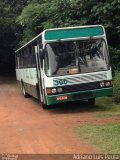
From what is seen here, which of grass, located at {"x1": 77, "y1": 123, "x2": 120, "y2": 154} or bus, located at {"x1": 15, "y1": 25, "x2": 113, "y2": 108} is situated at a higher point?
bus, located at {"x1": 15, "y1": 25, "x2": 113, "y2": 108}

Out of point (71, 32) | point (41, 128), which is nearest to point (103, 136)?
point (41, 128)

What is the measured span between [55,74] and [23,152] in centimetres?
610

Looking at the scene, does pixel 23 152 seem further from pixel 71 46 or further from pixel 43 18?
pixel 43 18

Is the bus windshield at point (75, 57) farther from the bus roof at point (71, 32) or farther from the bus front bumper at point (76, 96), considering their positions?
the bus front bumper at point (76, 96)

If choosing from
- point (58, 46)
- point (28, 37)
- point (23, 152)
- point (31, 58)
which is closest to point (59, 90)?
point (58, 46)

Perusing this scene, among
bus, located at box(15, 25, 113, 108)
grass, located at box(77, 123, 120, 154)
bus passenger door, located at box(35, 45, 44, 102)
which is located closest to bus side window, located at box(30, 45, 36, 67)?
bus passenger door, located at box(35, 45, 44, 102)

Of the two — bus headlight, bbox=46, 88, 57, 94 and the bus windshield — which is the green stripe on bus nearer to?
the bus windshield

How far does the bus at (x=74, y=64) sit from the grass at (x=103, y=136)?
325 cm

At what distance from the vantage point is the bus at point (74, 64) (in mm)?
15867

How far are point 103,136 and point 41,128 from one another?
248 centimetres

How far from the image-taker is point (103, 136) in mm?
11133

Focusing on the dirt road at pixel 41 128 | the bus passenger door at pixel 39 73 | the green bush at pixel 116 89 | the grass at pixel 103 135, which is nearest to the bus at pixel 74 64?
the bus passenger door at pixel 39 73

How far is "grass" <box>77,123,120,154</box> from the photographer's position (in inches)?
386

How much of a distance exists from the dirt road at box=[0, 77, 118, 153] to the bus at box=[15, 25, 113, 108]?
2.52 feet
